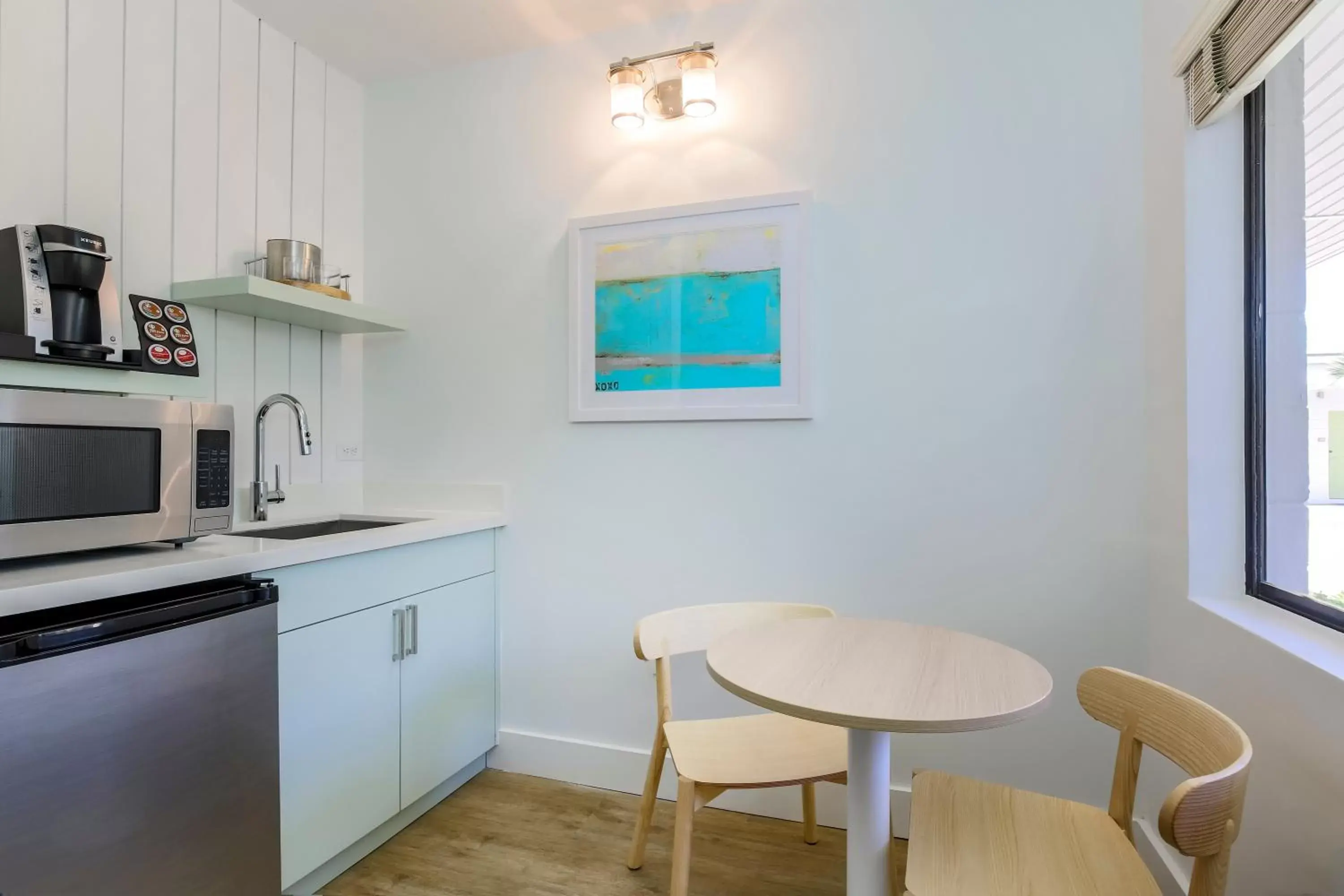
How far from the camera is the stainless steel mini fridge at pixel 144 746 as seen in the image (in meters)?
1.15

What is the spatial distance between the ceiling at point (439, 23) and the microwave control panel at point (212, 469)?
5.08ft

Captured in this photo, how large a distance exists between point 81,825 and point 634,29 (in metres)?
2.61

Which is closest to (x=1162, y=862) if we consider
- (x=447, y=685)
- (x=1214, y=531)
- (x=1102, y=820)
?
(x=1102, y=820)

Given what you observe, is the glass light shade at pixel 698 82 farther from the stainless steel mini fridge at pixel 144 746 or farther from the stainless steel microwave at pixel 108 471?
the stainless steel mini fridge at pixel 144 746

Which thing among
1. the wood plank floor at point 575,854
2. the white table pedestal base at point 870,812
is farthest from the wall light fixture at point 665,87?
the wood plank floor at point 575,854

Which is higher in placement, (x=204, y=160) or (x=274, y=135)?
(x=274, y=135)

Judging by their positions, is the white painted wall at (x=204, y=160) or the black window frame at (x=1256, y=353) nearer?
the black window frame at (x=1256, y=353)

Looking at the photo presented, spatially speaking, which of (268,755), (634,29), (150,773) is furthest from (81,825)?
(634,29)

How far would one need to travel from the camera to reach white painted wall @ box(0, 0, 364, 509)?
1783 mm

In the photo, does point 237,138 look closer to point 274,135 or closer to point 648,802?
point 274,135

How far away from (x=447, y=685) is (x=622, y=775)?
68 centimetres

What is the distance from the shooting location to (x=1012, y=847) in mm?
1237

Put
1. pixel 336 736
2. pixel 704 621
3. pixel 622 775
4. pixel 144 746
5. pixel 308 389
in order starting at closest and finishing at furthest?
pixel 144 746
pixel 336 736
pixel 704 621
pixel 622 775
pixel 308 389

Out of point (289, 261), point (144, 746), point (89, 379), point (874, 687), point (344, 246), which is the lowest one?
point (144, 746)
